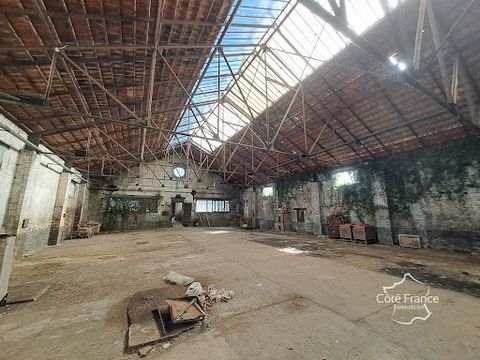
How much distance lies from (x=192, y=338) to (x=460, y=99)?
37.1 feet

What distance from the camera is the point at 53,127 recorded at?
7.74m

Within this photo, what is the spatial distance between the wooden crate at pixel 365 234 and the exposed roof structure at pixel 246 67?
4086mm

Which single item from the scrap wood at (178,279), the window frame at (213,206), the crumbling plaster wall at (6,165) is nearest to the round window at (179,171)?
the window frame at (213,206)

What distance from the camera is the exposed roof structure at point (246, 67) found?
401 centimetres

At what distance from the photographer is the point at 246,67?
954cm

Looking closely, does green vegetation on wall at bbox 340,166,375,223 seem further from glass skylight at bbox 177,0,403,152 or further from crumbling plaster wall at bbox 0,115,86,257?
crumbling plaster wall at bbox 0,115,86,257

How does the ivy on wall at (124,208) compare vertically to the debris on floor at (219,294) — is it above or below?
above

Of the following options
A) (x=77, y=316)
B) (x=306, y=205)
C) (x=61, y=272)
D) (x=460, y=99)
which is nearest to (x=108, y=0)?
(x=77, y=316)

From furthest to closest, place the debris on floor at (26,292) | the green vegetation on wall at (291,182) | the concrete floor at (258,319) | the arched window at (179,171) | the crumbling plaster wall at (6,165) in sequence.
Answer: the arched window at (179,171) < the green vegetation on wall at (291,182) < the crumbling plaster wall at (6,165) < the debris on floor at (26,292) < the concrete floor at (258,319)

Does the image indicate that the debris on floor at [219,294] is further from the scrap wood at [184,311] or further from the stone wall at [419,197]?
the stone wall at [419,197]

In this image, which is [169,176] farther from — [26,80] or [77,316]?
[77,316]

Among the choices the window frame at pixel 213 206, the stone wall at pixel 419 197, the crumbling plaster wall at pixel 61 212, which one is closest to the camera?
the stone wall at pixel 419 197

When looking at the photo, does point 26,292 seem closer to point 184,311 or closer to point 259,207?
point 184,311

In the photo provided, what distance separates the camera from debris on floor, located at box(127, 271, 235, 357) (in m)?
2.51
